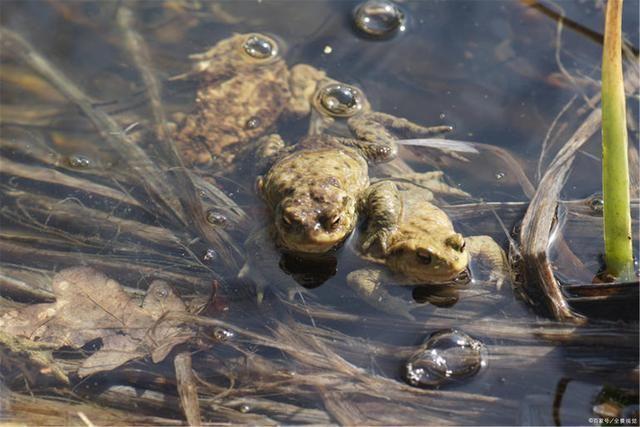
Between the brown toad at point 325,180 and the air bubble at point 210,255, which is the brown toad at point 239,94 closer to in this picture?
the brown toad at point 325,180

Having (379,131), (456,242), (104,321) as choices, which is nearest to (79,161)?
(104,321)

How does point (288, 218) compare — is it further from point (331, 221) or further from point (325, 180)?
point (325, 180)

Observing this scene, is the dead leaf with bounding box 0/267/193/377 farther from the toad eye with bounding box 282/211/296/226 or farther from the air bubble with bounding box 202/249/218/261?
the toad eye with bounding box 282/211/296/226

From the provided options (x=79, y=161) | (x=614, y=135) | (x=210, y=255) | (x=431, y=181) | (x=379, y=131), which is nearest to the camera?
(x=614, y=135)

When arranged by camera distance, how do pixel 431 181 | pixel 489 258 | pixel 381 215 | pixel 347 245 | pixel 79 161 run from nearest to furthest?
pixel 489 258 < pixel 381 215 < pixel 347 245 < pixel 431 181 < pixel 79 161

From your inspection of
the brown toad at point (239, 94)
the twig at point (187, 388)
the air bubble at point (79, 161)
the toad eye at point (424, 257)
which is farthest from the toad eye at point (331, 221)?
the air bubble at point (79, 161)

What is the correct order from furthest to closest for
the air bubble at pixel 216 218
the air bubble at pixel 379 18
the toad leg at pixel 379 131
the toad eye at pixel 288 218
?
the air bubble at pixel 379 18
the toad leg at pixel 379 131
the air bubble at pixel 216 218
the toad eye at pixel 288 218
